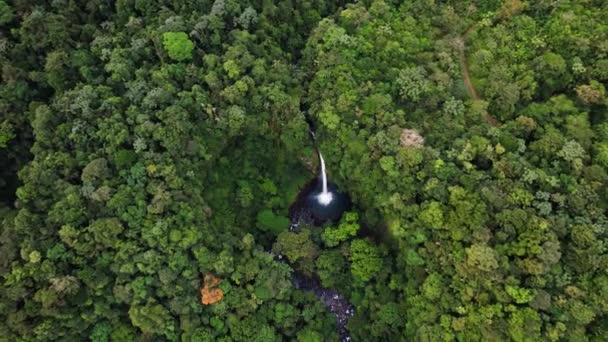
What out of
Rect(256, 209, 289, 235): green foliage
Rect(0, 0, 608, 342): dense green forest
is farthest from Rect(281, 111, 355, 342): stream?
Rect(256, 209, 289, 235): green foliage

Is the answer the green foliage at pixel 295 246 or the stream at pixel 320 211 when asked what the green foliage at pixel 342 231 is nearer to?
the green foliage at pixel 295 246

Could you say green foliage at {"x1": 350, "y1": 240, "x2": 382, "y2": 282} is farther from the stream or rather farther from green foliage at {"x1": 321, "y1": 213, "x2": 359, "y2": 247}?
the stream

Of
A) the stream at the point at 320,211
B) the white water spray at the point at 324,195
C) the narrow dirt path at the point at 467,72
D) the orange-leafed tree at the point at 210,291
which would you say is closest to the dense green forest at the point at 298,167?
the orange-leafed tree at the point at 210,291

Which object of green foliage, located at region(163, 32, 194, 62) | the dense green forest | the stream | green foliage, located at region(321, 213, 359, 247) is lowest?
the stream

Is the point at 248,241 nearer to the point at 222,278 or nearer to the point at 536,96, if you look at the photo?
the point at 222,278

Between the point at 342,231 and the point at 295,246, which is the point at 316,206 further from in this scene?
the point at 295,246

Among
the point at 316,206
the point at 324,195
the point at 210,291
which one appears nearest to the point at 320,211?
the point at 316,206

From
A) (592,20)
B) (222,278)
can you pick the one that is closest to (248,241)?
(222,278)
